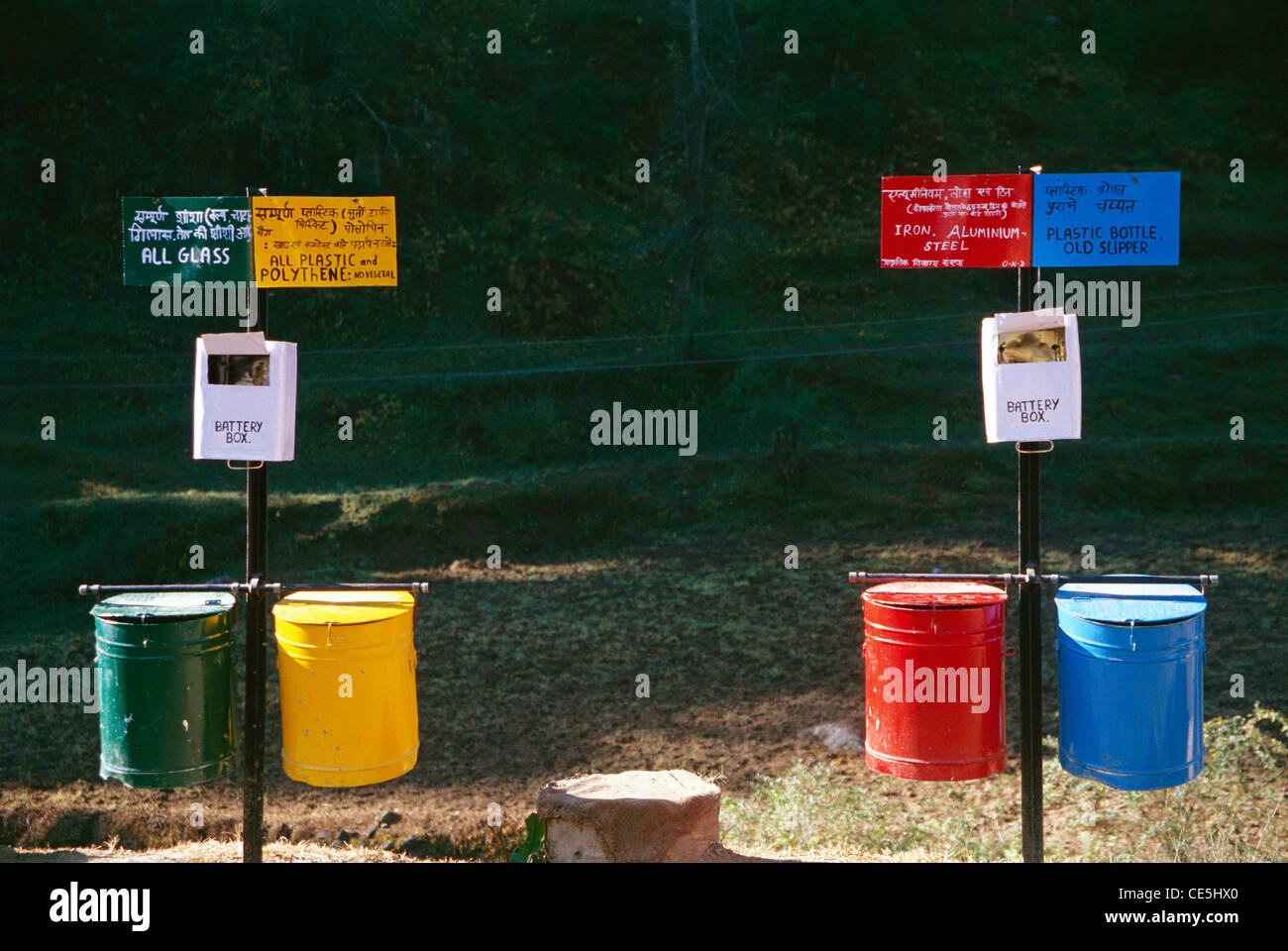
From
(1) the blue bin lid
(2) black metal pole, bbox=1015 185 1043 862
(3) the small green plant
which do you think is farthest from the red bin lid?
(3) the small green plant

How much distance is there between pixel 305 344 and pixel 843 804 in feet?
45.9

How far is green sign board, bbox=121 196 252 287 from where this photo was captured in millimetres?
4730

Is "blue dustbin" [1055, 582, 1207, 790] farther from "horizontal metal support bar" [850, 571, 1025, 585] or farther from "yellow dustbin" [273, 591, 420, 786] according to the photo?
"yellow dustbin" [273, 591, 420, 786]

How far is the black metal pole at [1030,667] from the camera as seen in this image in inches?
175

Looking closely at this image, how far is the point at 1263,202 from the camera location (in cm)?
2208

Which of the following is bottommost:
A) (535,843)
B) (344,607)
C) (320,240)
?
(535,843)

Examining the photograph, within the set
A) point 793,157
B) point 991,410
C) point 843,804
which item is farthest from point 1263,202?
point 991,410

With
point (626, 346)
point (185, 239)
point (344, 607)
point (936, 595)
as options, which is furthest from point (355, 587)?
point (626, 346)

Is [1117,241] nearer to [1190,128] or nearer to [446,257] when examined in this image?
[446,257]

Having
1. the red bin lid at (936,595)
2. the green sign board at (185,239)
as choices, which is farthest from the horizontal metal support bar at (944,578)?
the green sign board at (185,239)

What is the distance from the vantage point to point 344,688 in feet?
15.1

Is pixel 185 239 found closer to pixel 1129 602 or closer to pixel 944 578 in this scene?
pixel 944 578

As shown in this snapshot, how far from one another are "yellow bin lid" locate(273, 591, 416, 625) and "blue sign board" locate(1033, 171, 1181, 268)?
258 centimetres

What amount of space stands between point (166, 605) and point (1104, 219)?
357 centimetres
